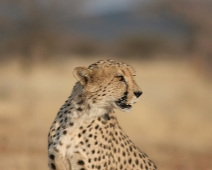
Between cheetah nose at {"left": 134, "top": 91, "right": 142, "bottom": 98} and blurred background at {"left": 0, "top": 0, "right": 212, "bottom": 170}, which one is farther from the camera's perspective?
blurred background at {"left": 0, "top": 0, "right": 212, "bottom": 170}

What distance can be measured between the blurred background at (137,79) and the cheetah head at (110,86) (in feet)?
8.76

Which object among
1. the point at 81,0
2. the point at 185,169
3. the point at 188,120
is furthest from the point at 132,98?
the point at 81,0

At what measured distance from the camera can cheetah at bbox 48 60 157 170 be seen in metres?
4.56

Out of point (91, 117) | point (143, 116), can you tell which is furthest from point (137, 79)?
point (91, 117)

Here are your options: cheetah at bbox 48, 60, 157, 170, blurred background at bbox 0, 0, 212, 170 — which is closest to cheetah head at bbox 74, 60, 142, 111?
cheetah at bbox 48, 60, 157, 170

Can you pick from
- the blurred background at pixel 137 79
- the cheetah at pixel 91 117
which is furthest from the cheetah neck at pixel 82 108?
the blurred background at pixel 137 79

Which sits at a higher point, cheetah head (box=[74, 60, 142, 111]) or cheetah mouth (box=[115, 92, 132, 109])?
cheetah head (box=[74, 60, 142, 111])

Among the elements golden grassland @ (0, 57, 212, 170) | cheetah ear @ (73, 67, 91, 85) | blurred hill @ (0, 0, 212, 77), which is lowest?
cheetah ear @ (73, 67, 91, 85)

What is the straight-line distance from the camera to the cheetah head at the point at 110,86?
4.59 meters

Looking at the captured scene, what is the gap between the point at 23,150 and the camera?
8453 mm

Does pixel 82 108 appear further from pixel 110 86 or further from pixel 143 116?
pixel 143 116

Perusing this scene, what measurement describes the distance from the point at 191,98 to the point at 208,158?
6016 mm

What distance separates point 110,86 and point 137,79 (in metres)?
13.3

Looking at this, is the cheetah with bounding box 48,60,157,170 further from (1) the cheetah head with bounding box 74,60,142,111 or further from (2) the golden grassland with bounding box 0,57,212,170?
(2) the golden grassland with bounding box 0,57,212,170
